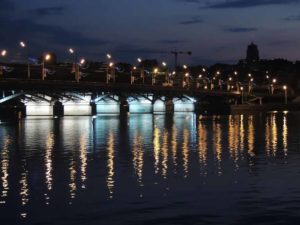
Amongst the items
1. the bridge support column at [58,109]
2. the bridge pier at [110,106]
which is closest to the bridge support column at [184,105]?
the bridge pier at [110,106]

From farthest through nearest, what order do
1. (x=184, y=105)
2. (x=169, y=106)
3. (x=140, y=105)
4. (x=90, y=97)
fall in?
1. (x=169, y=106)
2. (x=184, y=105)
3. (x=140, y=105)
4. (x=90, y=97)

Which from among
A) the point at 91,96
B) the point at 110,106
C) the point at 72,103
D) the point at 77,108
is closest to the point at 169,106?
the point at 110,106

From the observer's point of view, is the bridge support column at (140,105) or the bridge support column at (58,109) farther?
the bridge support column at (140,105)

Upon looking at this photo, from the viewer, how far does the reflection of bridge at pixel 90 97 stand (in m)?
108

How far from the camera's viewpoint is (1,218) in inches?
686

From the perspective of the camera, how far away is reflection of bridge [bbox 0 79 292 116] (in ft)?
355

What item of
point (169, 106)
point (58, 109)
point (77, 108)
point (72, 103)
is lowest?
point (169, 106)

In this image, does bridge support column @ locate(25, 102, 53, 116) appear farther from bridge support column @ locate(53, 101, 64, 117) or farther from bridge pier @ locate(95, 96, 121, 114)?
bridge pier @ locate(95, 96, 121, 114)

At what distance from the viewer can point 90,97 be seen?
144 meters

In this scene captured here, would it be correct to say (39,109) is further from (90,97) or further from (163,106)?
(163,106)

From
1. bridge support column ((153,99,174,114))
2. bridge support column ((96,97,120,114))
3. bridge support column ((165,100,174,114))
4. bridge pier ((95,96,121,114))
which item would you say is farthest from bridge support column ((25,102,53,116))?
bridge support column ((165,100,174,114))

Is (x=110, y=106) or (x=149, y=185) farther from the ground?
Result: (x=110, y=106)

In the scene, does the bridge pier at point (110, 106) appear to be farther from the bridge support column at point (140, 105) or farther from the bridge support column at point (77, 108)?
the bridge support column at point (77, 108)

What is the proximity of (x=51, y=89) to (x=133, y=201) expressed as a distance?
9285cm
